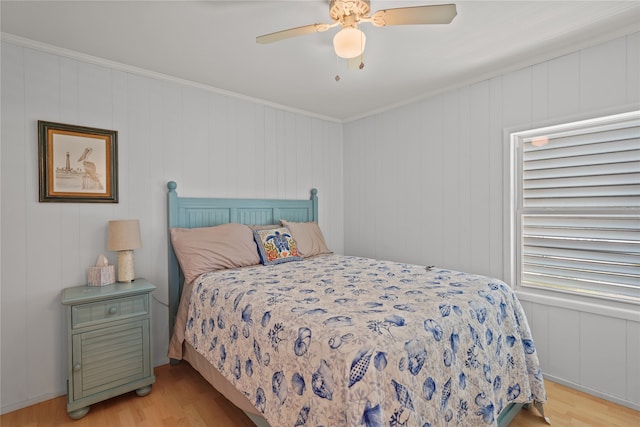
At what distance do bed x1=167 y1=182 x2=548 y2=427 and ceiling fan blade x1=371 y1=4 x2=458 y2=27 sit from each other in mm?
1384

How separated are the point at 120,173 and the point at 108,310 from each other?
3.54 feet

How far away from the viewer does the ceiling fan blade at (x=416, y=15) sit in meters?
1.47

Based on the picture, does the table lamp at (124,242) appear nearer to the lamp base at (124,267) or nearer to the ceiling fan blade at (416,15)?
the lamp base at (124,267)

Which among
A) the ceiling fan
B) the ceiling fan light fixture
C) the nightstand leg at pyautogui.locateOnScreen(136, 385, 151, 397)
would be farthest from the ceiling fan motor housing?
the nightstand leg at pyautogui.locateOnScreen(136, 385, 151, 397)

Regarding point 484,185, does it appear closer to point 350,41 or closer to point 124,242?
point 350,41

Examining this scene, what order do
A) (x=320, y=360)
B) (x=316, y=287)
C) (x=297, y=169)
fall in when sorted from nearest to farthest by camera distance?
(x=320, y=360) → (x=316, y=287) → (x=297, y=169)

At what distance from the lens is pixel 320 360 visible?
1304 millimetres

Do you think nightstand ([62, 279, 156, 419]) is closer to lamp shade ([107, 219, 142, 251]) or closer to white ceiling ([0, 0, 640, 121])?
lamp shade ([107, 219, 142, 251])

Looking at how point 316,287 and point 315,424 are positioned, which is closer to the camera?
point 315,424

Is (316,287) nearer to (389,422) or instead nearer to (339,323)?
(339,323)

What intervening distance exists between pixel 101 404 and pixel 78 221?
4.28 ft

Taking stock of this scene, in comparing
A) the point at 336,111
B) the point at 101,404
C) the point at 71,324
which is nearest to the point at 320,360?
the point at 71,324

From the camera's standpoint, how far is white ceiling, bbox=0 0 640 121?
190 cm

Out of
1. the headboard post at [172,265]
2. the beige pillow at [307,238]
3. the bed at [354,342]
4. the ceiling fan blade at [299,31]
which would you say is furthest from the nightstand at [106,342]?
the ceiling fan blade at [299,31]
